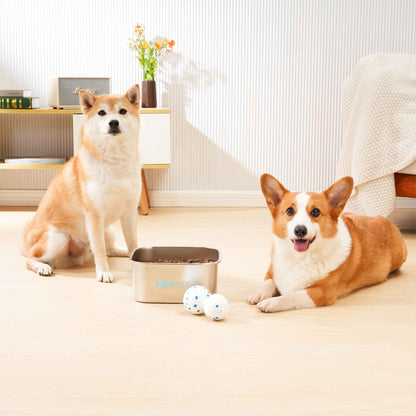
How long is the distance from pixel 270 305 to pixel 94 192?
0.84 m

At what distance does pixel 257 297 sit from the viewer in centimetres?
180

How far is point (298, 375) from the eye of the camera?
1271 mm

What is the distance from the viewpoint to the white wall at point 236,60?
369 centimetres

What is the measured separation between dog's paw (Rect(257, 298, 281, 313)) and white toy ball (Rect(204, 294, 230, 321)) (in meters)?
0.13

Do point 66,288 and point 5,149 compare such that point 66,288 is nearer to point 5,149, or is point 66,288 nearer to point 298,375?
point 298,375

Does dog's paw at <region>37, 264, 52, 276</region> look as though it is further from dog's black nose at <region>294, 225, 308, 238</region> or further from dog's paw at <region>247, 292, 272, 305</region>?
dog's black nose at <region>294, 225, 308, 238</region>

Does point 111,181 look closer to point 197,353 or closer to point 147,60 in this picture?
point 197,353

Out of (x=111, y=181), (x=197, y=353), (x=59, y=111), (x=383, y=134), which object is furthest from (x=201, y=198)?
(x=197, y=353)

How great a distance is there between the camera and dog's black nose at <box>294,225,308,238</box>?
168 centimetres

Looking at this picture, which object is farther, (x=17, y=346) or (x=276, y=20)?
(x=276, y=20)

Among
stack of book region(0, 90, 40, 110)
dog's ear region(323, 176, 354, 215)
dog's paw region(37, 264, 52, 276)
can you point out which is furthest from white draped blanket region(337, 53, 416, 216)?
stack of book region(0, 90, 40, 110)

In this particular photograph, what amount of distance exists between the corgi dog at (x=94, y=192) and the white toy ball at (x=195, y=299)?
47 centimetres

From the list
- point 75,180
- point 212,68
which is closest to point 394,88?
point 212,68

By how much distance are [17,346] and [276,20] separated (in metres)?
2.97
